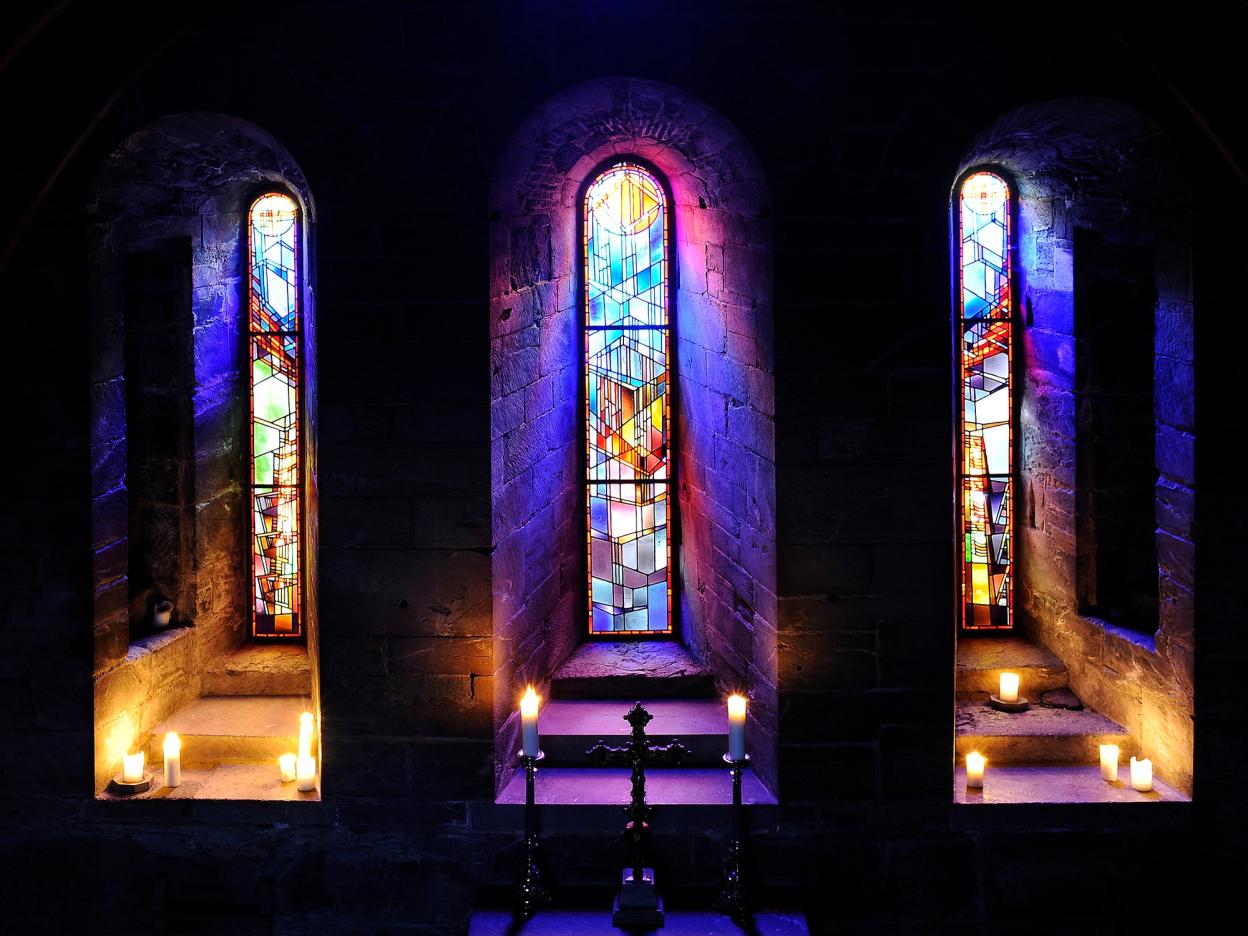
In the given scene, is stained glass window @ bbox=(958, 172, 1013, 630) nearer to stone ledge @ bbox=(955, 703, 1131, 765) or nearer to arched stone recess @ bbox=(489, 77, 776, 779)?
stone ledge @ bbox=(955, 703, 1131, 765)

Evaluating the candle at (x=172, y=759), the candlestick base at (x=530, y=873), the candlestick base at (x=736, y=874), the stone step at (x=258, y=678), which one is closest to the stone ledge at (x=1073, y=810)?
the candlestick base at (x=736, y=874)

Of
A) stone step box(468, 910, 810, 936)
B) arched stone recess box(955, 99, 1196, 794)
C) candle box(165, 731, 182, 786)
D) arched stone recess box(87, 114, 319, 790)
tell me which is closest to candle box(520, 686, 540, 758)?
stone step box(468, 910, 810, 936)

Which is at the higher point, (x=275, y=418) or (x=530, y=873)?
(x=275, y=418)

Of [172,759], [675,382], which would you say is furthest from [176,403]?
[675,382]

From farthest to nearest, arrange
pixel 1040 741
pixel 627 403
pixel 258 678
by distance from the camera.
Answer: pixel 627 403 → pixel 258 678 → pixel 1040 741

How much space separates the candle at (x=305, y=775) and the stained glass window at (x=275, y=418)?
3.82ft

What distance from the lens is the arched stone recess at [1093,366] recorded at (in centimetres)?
708

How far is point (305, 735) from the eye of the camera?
7.43 meters

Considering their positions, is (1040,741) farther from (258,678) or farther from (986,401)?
(258,678)

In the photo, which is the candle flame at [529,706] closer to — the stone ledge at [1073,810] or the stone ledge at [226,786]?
the stone ledge at [226,786]

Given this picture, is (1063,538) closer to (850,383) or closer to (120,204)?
(850,383)

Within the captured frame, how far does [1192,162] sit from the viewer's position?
22.7 feet

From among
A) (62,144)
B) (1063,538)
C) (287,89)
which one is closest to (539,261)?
(287,89)

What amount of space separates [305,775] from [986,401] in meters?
3.40
